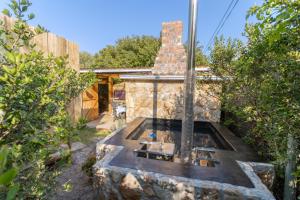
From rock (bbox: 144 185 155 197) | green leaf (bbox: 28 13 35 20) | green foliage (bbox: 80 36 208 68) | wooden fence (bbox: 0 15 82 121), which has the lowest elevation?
rock (bbox: 144 185 155 197)

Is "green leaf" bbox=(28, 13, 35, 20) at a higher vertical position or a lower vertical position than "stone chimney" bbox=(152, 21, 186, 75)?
lower

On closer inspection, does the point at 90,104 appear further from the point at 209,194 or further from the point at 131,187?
the point at 209,194

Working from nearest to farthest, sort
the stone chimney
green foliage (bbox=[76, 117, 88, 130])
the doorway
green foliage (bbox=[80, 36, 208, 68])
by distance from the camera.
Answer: green foliage (bbox=[76, 117, 88, 130]) < the stone chimney < the doorway < green foliage (bbox=[80, 36, 208, 68])

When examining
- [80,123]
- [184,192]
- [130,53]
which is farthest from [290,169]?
[130,53]

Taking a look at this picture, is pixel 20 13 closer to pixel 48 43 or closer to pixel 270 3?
pixel 270 3

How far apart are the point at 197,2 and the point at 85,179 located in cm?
413

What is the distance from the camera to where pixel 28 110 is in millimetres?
1035

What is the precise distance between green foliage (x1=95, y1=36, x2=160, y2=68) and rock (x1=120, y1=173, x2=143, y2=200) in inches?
572

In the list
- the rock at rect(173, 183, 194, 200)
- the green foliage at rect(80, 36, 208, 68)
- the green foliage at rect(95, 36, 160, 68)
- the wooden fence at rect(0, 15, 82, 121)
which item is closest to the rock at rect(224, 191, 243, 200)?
the rock at rect(173, 183, 194, 200)

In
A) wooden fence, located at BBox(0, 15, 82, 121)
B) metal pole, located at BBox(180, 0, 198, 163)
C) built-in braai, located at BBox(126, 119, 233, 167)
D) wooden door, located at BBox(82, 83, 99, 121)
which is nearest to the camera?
metal pole, located at BBox(180, 0, 198, 163)

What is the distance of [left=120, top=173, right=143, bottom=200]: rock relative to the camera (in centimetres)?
217

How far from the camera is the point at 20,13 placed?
1146 millimetres

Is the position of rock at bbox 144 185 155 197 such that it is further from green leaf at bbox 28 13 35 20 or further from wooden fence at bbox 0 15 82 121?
wooden fence at bbox 0 15 82 121

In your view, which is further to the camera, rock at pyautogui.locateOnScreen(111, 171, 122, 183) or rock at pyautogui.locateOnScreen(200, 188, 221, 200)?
rock at pyautogui.locateOnScreen(111, 171, 122, 183)
